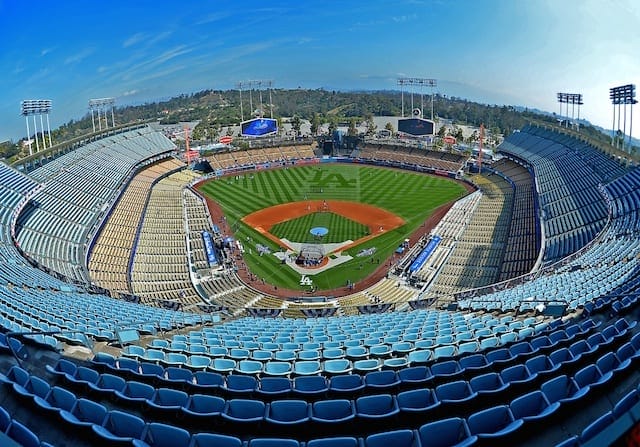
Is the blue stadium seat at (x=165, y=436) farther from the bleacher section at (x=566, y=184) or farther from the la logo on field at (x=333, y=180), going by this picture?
the la logo on field at (x=333, y=180)

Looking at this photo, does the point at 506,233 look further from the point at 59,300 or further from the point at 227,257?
the point at 59,300

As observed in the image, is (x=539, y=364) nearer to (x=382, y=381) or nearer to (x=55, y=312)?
(x=382, y=381)

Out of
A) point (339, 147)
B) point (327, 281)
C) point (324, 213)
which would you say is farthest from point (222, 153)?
point (327, 281)

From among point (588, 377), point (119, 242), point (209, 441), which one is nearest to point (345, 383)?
point (209, 441)

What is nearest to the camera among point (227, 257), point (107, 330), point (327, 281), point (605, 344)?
point (605, 344)

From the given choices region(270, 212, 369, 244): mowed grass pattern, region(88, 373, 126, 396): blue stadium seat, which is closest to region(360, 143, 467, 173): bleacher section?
region(270, 212, 369, 244): mowed grass pattern

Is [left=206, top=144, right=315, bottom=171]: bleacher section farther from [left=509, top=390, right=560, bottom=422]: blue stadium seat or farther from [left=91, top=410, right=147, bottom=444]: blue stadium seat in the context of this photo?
[left=509, top=390, right=560, bottom=422]: blue stadium seat
